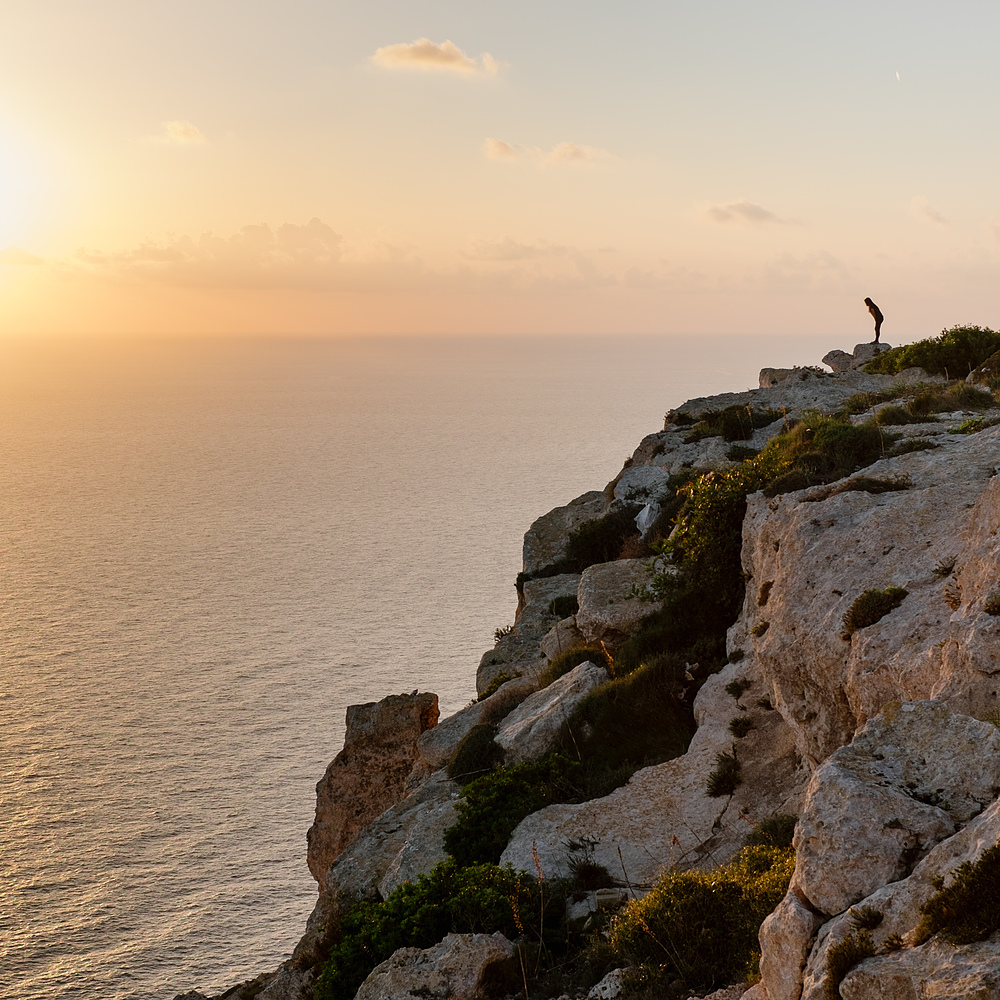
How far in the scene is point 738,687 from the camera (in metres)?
17.3

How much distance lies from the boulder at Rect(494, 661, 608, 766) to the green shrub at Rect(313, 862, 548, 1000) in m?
4.50

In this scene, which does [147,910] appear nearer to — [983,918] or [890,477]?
[890,477]

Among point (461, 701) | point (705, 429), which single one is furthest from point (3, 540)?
point (705, 429)

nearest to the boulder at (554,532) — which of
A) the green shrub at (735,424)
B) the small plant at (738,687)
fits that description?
the green shrub at (735,424)

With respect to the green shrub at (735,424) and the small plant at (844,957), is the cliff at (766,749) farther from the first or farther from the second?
the green shrub at (735,424)

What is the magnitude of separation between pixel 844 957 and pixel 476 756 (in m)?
14.6

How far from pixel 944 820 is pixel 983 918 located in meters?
1.69

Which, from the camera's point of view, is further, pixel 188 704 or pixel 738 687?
pixel 188 704

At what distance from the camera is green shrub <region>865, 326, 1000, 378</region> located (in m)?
38.1

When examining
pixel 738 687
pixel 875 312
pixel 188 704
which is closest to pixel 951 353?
pixel 875 312

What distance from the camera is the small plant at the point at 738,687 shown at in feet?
56.4

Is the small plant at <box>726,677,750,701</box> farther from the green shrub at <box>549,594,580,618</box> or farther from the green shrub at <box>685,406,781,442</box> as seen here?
the green shrub at <box>685,406,781,442</box>

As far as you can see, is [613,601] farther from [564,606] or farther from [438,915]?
[438,915]

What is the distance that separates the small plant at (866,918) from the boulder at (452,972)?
19.3 feet
